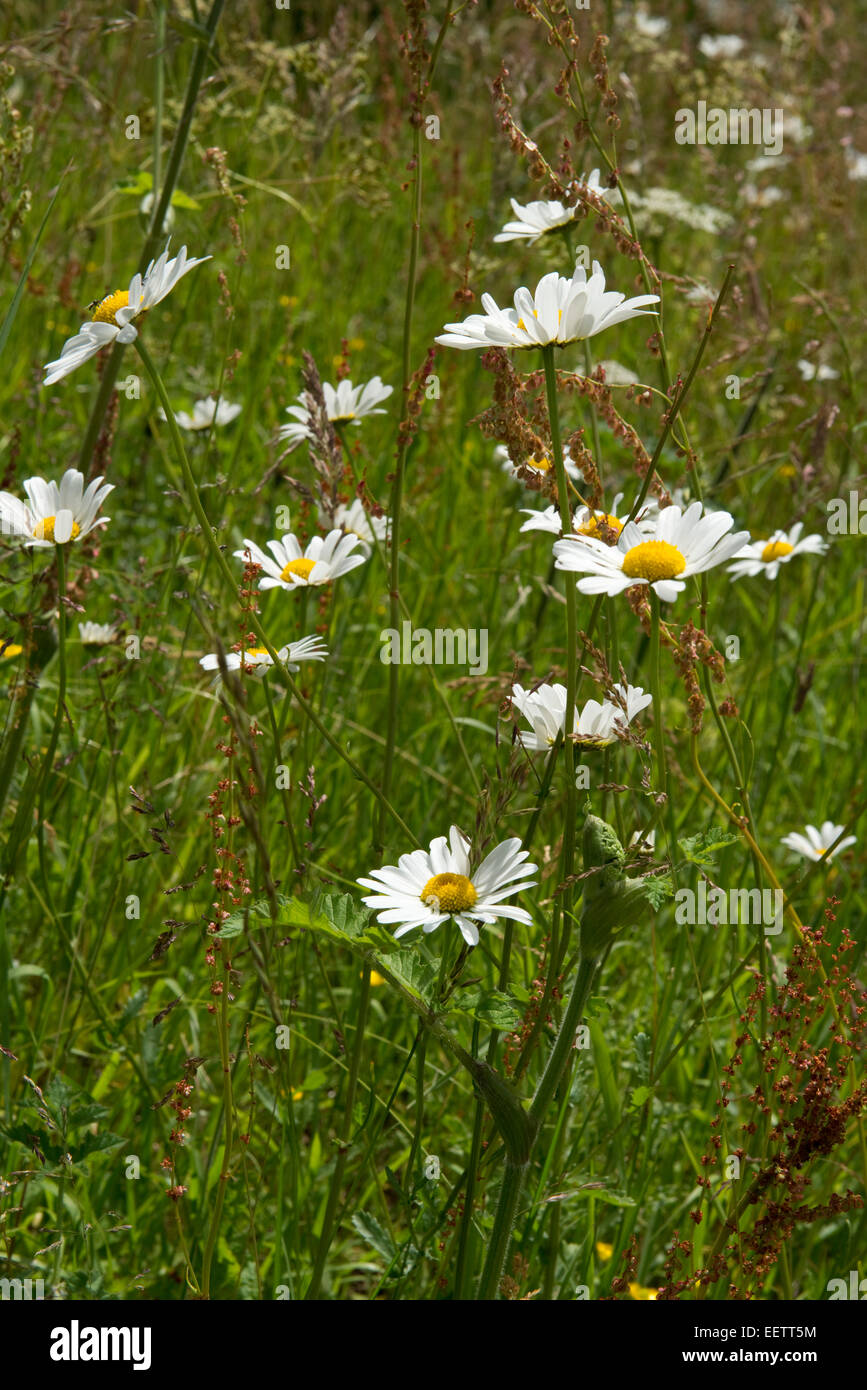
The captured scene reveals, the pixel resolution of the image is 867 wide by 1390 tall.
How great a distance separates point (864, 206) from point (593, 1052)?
5296 mm

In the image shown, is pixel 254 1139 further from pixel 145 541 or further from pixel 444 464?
pixel 444 464

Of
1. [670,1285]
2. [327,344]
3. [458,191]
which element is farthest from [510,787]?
[458,191]

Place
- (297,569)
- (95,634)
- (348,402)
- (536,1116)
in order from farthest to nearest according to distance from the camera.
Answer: (95,634)
(348,402)
(297,569)
(536,1116)

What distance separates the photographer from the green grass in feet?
4.50

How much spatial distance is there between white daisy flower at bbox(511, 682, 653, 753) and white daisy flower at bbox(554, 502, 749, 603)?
0.42 feet

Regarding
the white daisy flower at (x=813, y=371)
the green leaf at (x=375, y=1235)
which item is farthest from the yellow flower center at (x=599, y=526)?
the white daisy flower at (x=813, y=371)

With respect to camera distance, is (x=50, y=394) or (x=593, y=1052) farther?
(x=50, y=394)

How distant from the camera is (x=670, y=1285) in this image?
1245mm

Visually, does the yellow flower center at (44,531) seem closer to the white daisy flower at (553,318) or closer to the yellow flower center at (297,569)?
the yellow flower center at (297,569)

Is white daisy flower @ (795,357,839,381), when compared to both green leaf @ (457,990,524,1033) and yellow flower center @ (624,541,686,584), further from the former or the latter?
green leaf @ (457,990,524,1033)

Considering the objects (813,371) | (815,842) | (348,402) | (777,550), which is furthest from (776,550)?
(813,371)

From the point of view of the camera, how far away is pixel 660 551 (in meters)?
1.13

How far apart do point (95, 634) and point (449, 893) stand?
1.13 m

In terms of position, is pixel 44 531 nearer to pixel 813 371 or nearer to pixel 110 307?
pixel 110 307
